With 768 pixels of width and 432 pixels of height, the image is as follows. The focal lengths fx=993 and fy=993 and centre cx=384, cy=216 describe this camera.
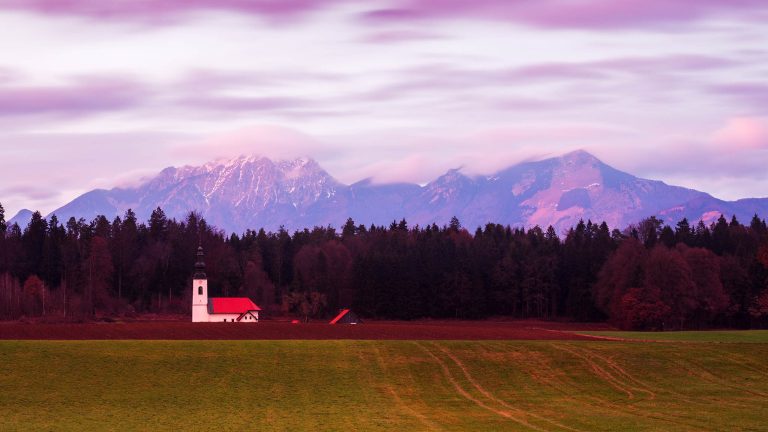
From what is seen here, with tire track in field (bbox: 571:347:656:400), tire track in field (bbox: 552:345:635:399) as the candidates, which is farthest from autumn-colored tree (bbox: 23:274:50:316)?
tire track in field (bbox: 571:347:656:400)

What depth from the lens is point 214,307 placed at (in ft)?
482

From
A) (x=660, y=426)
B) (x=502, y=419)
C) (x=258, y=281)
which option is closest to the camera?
(x=660, y=426)

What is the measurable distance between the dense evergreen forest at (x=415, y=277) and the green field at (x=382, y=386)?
62.1 m

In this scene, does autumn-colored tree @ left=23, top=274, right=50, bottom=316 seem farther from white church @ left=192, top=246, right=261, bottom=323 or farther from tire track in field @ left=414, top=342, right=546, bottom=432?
tire track in field @ left=414, top=342, right=546, bottom=432

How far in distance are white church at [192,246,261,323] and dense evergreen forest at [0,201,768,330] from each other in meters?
11.7

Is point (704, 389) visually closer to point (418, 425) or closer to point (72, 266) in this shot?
point (418, 425)

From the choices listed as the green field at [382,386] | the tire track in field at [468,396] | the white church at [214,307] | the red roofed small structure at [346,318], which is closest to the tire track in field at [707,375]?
the green field at [382,386]

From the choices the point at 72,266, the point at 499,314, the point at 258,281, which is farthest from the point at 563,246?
the point at 72,266

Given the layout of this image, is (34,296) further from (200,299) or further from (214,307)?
(214,307)

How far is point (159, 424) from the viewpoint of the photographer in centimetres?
4591

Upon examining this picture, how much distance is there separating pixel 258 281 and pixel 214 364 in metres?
113

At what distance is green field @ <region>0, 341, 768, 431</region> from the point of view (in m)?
47.2

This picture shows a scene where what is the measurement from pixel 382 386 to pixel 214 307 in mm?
90480

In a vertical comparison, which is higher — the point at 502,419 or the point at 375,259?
the point at 375,259
